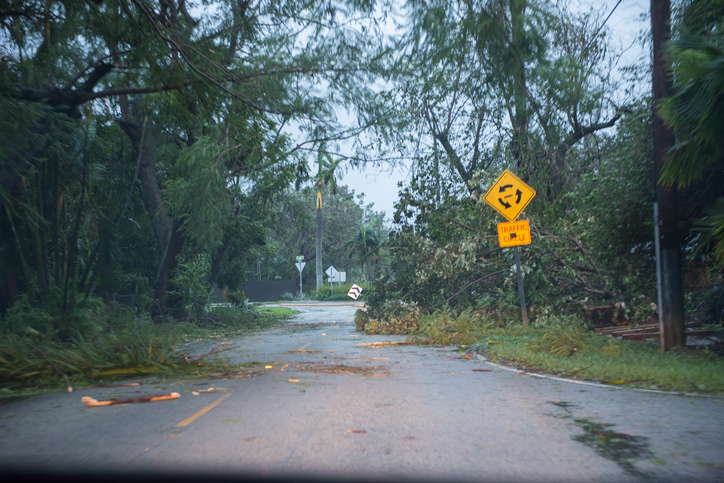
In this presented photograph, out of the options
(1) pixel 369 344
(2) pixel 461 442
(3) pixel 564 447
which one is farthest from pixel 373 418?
(1) pixel 369 344

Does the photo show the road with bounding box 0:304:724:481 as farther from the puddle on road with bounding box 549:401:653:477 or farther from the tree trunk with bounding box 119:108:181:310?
the tree trunk with bounding box 119:108:181:310

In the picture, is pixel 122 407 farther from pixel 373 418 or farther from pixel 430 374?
pixel 430 374

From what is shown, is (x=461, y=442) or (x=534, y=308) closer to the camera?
(x=461, y=442)

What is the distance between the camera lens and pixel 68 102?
12148 mm

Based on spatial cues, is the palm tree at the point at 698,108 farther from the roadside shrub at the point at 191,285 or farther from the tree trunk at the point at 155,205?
the roadside shrub at the point at 191,285

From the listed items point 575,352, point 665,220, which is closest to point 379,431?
point 575,352

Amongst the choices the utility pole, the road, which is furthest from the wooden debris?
the utility pole

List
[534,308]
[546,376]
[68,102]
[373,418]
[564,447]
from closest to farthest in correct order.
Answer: [564,447] < [373,418] < [546,376] < [68,102] < [534,308]

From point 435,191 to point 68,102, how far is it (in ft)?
37.4

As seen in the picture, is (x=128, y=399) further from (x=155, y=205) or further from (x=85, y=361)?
(x=155, y=205)

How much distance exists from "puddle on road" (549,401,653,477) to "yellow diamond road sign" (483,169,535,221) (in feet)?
28.4

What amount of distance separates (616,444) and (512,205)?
962 cm

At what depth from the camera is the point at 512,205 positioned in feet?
47.4

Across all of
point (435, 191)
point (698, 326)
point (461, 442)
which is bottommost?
point (461, 442)
